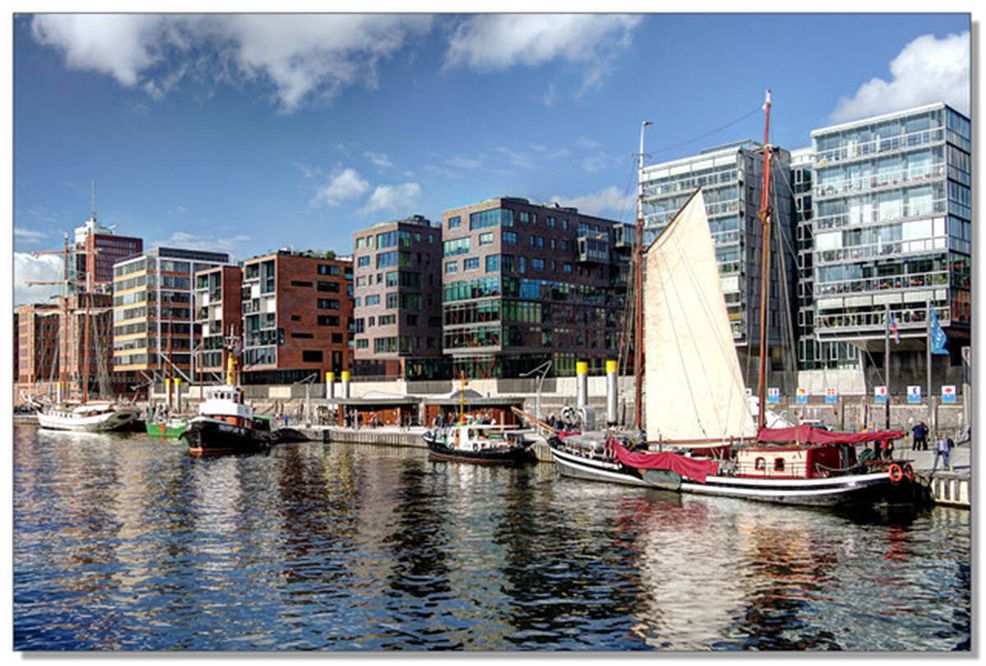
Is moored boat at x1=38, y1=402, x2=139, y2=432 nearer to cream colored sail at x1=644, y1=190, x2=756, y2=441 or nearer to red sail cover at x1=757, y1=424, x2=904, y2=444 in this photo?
cream colored sail at x1=644, y1=190, x2=756, y2=441

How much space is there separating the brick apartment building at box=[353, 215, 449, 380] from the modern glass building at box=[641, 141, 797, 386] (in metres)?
36.3

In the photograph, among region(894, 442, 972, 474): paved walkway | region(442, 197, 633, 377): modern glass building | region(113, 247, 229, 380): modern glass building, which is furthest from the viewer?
region(113, 247, 229, 380): modern glass building

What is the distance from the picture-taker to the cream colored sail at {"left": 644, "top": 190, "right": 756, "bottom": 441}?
172 ft

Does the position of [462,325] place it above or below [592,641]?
above

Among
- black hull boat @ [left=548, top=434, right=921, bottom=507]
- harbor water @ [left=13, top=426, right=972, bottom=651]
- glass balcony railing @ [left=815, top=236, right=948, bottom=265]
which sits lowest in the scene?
harbor water @ [left=13, top=426, right=972, bottom=651]

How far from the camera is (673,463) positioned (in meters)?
53.4

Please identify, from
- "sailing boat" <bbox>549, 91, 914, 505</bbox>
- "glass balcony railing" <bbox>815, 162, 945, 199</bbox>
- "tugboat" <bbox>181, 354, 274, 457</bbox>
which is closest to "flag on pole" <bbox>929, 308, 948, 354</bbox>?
"sailing boat" <bbox>549, 91, 914, 505</bbox>

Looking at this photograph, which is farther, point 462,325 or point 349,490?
point 462,325

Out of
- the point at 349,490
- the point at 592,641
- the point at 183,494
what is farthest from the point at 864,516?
the point at 183,494

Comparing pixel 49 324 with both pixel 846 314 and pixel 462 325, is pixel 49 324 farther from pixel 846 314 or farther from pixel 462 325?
pixel 846 314

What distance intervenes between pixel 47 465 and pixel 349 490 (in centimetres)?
3266

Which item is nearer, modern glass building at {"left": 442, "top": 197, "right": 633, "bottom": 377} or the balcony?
modern glass building at {"left": 442, "top": 197, "right": 633, "bottom": 377}

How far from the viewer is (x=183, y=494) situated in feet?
183

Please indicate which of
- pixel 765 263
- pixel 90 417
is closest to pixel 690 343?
pixel 765 263
